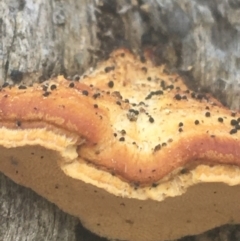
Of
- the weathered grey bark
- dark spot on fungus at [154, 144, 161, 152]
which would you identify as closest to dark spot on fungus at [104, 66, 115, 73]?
the weathered grey bark

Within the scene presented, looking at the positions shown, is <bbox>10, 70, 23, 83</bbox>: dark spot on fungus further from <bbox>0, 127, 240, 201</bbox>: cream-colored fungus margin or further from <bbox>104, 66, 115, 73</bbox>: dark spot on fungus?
<bbox>0, 127, 240, 201</bbox>: cream-colored fungus margin

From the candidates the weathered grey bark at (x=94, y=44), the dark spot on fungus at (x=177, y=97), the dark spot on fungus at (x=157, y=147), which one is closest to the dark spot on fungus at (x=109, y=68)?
the weathered grey bark at (x=94, y=44)

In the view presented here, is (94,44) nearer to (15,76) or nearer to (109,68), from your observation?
(109,68)

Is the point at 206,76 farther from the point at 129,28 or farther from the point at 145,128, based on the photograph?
the point at 145,128

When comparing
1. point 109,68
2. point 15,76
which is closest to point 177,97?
point 109,68

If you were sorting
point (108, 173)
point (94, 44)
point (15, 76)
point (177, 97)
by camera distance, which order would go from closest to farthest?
point (108, 173) → point (177, 97) → point (15, 76) → point (94, 44)

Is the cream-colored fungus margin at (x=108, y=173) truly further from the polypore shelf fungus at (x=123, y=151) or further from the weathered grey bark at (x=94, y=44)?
the weathered grey bark at (x=94, y=44)

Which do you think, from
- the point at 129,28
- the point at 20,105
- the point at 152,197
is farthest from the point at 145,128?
the point at 129,28
